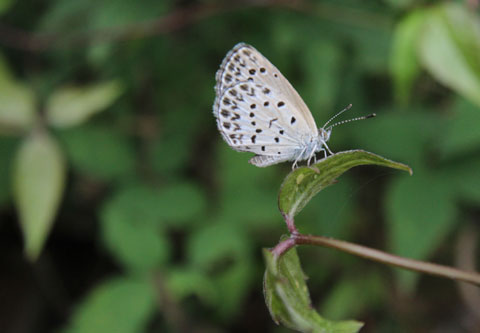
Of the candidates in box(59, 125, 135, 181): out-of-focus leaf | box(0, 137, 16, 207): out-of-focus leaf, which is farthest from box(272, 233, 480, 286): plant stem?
box(0, 137, 16, 207): out-of-focus leaf

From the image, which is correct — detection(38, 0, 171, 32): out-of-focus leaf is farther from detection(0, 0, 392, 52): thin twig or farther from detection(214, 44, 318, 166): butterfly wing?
detection(214, 44, 318, 166): butterfly wing

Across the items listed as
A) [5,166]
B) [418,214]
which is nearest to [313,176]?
[418,214]

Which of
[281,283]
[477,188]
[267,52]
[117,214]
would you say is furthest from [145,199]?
[281,283]

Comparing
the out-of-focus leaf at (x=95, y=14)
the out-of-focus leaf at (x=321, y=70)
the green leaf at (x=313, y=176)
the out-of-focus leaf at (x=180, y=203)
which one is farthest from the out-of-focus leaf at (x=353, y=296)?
the green leaf at (x=313, y=176)

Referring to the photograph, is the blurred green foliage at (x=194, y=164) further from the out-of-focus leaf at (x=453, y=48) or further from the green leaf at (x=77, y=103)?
the out-of-focus leaf at (x=453, y=48)

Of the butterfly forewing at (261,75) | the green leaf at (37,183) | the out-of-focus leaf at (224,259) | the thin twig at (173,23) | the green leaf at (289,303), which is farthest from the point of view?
the out-of-focus leaf at (224,259)

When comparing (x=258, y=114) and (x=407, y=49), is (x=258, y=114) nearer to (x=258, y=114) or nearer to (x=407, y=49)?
(x=258, y=114)

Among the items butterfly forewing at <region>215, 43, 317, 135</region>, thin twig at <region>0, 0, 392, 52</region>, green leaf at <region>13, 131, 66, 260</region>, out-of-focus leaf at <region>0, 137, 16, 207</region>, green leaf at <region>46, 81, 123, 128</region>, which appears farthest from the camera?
out-of-focus leaf at <region>0, 137, 16, 207</region>
